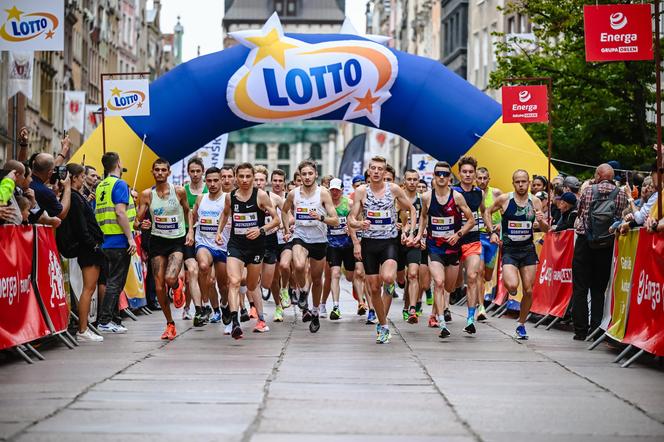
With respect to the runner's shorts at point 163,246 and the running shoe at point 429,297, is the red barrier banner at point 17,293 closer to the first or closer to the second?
the runner's shorts at point 163,246

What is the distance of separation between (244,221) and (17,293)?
378 cm

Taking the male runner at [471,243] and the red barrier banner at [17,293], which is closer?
the red barrier banner at [17,293]

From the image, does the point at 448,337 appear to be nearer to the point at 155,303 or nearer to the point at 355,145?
the point at 155,303

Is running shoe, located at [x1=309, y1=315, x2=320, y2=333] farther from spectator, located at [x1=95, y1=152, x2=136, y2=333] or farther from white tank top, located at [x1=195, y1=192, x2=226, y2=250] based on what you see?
spectator, located at [x1=95, y1=152, x2=136, y2=333]

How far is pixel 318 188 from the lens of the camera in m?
17.2

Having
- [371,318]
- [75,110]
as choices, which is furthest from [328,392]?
[75,110]

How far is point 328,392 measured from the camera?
9672mm

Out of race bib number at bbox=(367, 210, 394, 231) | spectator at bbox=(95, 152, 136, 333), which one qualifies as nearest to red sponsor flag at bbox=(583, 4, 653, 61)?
race bib number at bbox=(367, 210, 394, 231)

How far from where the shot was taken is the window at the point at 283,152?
181 metres

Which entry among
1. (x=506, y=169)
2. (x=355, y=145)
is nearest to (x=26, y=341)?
(x=506, y=169)

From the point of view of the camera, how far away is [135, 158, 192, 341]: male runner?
15023 mm

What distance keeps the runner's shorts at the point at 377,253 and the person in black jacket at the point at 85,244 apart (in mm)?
2719

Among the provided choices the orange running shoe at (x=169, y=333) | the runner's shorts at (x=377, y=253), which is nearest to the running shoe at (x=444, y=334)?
the runner's shorts at (x=377, y=253)

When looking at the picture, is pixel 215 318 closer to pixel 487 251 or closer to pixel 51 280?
pixel 487 251
